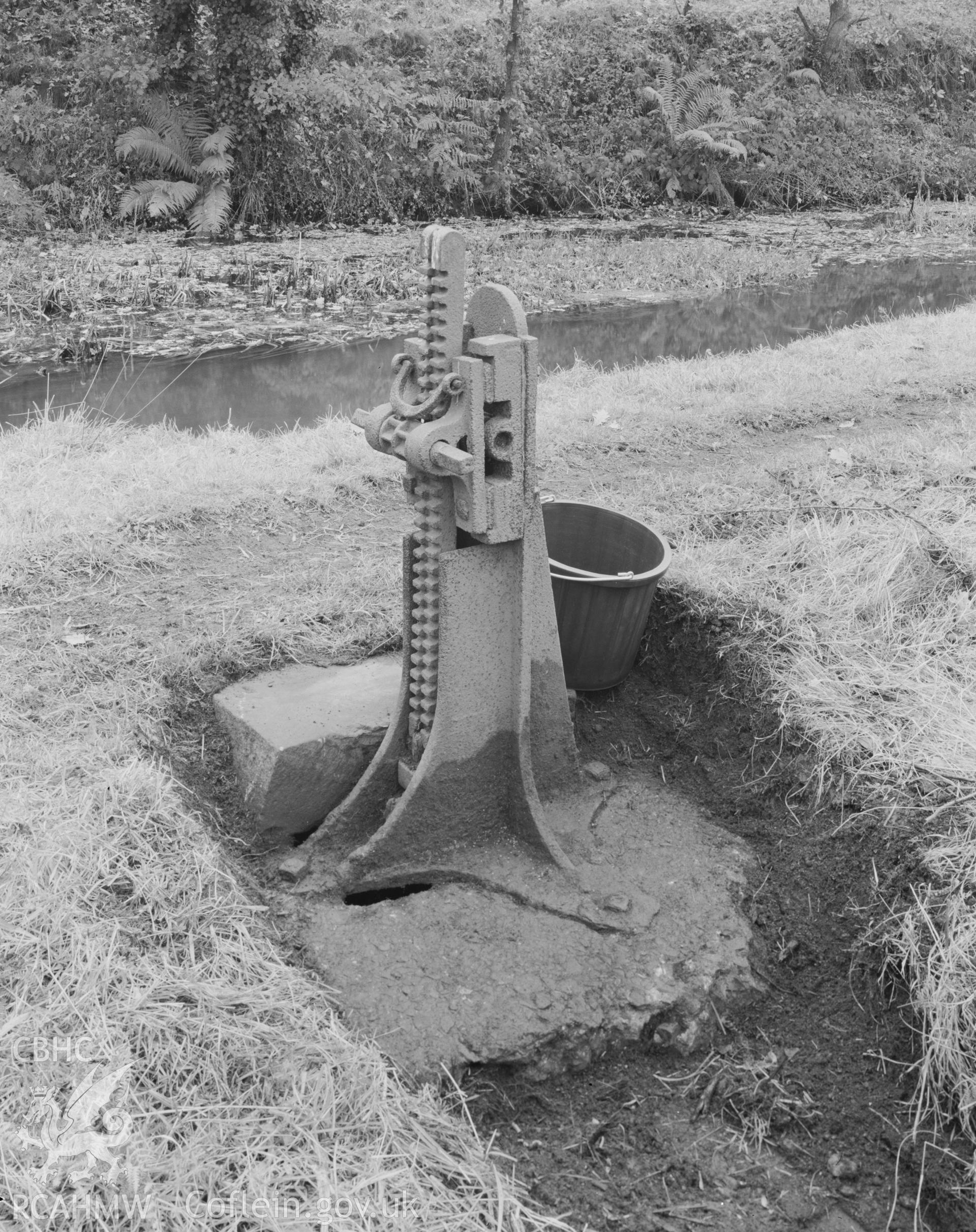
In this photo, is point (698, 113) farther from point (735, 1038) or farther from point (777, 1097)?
point (777, 1097)

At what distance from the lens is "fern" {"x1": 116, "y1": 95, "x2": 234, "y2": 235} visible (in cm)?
1308

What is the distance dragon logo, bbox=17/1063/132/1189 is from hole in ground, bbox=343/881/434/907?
0.88 metres

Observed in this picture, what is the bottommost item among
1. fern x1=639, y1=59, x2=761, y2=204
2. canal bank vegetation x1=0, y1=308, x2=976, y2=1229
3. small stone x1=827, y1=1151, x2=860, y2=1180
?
small stone x1=827, y1=1151, x2=860, y2=1180

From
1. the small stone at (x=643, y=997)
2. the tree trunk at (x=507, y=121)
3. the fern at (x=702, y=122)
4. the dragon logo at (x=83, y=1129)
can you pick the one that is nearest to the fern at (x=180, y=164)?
the tree trunk at (x=507, y=121)

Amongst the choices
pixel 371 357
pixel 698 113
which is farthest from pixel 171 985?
Result: pixel 698 113

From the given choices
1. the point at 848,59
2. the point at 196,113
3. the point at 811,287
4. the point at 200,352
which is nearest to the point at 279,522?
the point at 200,352

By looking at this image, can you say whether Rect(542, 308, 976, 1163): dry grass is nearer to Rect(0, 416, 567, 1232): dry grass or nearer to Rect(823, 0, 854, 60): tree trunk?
Rect(0, 416, 567, 1232): dry grass

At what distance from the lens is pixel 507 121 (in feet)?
53.2

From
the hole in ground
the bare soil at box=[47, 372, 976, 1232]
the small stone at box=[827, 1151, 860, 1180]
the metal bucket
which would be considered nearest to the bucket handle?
the metal bucket

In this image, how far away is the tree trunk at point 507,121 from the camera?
632 inches

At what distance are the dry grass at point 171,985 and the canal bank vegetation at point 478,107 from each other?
36.1 ft

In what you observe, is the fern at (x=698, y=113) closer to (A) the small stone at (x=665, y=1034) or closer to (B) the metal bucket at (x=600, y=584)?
(B) the metal bucket at (x=600, y=584)

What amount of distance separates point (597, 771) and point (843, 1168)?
1.31 meters

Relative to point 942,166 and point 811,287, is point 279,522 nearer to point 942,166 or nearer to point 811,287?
point 811,287
